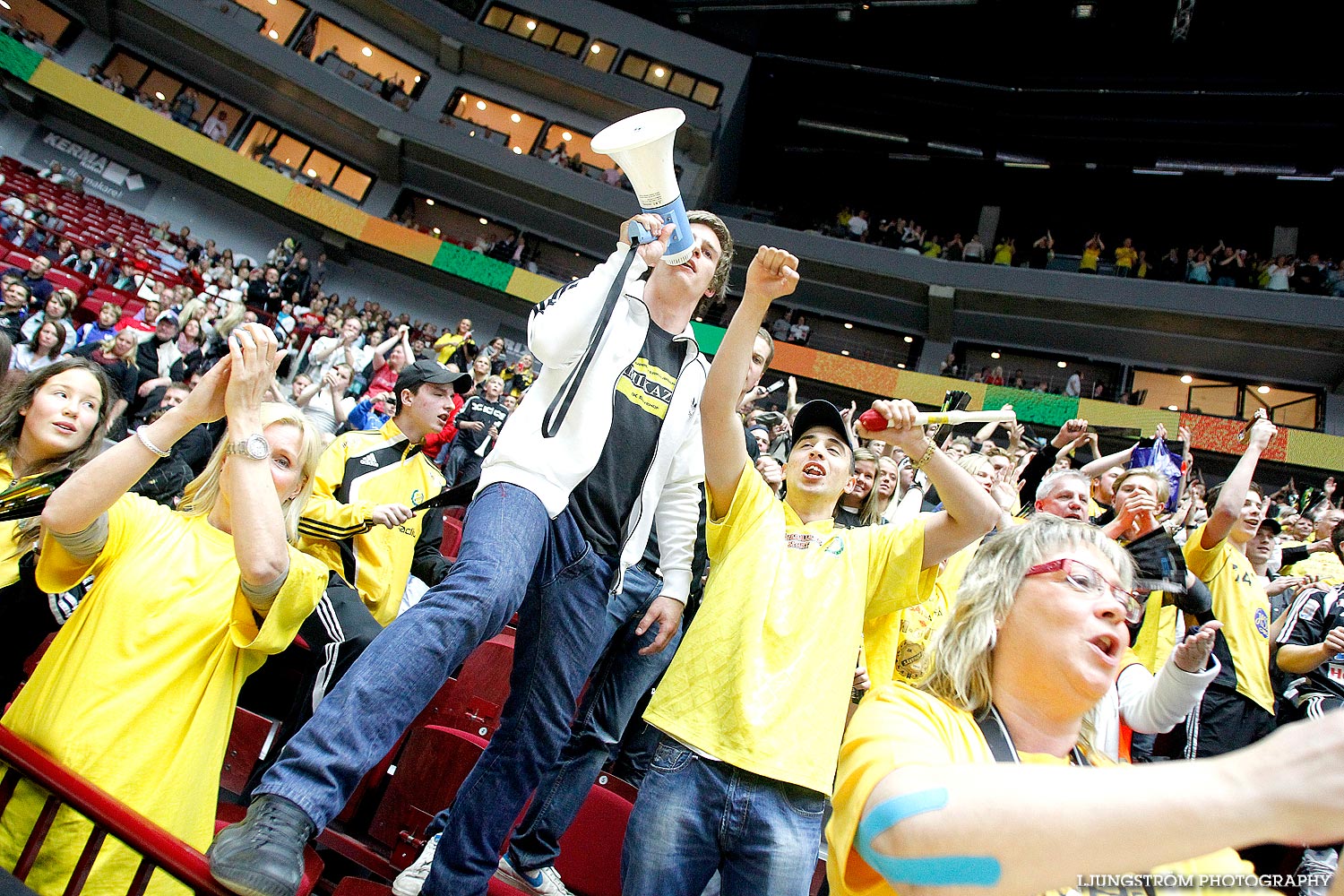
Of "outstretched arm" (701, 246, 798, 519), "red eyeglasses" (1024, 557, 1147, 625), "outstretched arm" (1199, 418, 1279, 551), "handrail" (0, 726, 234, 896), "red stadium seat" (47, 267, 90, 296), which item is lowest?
"handrail" (0, 726, 234, 896)

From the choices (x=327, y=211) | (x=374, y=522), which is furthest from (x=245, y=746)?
(x=327, y=211)

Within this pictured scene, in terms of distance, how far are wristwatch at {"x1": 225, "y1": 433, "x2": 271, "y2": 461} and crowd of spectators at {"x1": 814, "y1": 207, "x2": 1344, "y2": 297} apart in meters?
18.8

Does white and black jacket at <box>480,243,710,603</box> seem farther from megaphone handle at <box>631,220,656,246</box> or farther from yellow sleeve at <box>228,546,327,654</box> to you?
yellow sleeve at <box>228,546,327,654</box>

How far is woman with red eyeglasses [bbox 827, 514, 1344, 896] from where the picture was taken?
0.69 m

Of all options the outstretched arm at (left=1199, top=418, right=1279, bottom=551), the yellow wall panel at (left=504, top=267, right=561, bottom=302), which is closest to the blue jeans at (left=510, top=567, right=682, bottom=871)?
the outstretched arm at (left=1199, top=418, right=1279, bottom=551)

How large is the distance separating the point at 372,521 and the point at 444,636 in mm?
1523

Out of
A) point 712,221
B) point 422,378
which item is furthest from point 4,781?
point 422,378

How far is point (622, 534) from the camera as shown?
1.97 m

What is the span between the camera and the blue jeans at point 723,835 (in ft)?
5.29

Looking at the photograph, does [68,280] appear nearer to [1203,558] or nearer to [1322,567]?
[1203,558]

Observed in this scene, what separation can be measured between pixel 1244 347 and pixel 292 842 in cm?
2030

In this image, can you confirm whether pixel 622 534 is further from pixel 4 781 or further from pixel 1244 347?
pixel 1244 347

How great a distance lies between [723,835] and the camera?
5.40 feet

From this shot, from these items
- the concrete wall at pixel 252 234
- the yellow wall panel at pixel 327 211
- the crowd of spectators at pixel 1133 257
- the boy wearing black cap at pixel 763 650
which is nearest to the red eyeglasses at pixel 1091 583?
the boy wearing black cap at pixel 763 650
